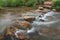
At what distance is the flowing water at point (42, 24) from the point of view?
5.20 meters

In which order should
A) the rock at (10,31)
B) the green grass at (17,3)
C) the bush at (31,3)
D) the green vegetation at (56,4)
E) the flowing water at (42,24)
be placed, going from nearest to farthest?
the rock at (10,31)
the flowing water at (42,24)
the green vegetation at (56,4)
the green grass at (17,3)
the bush at (31,3)

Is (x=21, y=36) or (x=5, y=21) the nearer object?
(x=21, y=36)

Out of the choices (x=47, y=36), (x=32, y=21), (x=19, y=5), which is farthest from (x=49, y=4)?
(x=47, y=36)

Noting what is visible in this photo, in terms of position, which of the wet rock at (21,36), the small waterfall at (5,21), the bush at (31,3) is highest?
the wet rock at (21,36)

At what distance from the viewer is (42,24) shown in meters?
6.13

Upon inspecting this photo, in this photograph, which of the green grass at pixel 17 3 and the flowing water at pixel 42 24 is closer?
the flowing water at pixel 42 24

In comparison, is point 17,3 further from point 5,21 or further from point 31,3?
point 5,21

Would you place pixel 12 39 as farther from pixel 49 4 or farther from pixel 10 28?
pixel 49 4

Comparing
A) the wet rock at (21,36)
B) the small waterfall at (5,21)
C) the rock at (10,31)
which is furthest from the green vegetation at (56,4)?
the wet rock at (21,36)

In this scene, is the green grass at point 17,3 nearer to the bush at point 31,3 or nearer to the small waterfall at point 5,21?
the bush at point 31,3

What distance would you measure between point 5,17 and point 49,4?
8.58ft

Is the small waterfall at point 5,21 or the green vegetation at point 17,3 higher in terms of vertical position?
the small waterfall at point 5,21

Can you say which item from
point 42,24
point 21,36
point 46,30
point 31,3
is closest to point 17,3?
point 31,3

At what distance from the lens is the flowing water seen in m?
5.20
